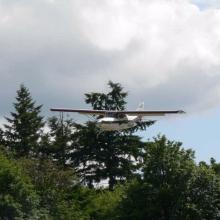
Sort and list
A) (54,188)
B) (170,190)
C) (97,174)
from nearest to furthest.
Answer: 1. (170,190)
2. (54,188)
3. (97,174)

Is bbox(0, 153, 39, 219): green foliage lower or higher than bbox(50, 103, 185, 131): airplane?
lower

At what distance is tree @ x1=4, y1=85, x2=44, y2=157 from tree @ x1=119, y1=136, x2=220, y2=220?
136 ft

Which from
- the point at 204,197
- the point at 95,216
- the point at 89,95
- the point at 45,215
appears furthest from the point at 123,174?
the point at 204,197

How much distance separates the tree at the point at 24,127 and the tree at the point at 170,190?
41.3 m

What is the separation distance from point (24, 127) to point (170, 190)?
47296 mm

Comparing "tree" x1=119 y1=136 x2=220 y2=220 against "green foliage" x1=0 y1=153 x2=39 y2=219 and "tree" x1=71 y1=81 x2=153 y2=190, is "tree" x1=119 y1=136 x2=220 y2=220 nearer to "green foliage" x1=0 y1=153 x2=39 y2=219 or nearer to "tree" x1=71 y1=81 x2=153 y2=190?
"green foliage" x1=0 y1=153 x2=39 y2=219

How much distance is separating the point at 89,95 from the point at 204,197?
172 ft

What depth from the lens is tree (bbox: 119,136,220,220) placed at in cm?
3866

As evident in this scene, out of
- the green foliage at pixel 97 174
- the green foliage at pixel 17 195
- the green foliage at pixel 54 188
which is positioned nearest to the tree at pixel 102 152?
the green foliage at pixel 97 174

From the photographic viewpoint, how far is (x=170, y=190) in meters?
39.0

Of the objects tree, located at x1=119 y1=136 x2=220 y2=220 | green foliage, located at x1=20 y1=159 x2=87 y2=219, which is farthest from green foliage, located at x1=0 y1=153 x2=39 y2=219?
tree, located at x1=119 y1=136 x2=220 y2=220

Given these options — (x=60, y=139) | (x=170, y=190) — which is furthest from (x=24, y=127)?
(x=170, y=190)

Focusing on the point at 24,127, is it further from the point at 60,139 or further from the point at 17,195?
the point at 17,195

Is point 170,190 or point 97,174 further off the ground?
point 97,174
